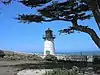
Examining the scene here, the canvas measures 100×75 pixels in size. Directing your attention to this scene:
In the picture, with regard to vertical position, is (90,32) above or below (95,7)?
below

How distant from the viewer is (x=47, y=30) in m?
37.0

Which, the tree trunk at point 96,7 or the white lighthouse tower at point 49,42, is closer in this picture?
the tree trunk at point 96,7

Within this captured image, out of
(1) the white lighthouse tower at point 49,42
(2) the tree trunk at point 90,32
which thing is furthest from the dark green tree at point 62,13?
(1) the white lighthouse tower at point 49,42

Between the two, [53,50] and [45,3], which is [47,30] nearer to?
[53,50]

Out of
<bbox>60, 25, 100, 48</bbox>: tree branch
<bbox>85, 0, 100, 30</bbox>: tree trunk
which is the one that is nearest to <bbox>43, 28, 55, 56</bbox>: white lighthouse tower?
<bbox>60, 25, 100, 48</bbox>: tree branch

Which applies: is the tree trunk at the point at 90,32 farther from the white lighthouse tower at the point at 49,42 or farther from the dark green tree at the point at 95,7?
the white lighthouse tower at the point at 49,42

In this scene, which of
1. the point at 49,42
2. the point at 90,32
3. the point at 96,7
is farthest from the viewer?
the point at 49,42

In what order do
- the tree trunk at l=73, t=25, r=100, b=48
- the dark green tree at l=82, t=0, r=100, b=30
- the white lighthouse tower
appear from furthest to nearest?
the white lighthouse tower
the tree trunk at l=73, t=25, r=100, b=48
the dark green tree at l=82, t=0, r=100, b=30

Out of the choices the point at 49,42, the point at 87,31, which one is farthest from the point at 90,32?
the point at 49,42

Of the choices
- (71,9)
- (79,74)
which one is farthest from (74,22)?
(79,74)

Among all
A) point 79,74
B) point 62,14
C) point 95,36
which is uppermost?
point 62,14

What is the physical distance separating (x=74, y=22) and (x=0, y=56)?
13787mm

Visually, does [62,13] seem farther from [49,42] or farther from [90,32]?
[49,42]

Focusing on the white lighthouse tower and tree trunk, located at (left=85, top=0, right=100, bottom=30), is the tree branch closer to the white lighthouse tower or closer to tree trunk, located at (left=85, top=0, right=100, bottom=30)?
tree trunk, located at (left=85, top=0, right=100, bottom=30)
